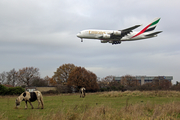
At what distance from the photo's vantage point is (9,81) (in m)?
85.8

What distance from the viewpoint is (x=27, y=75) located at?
269ft

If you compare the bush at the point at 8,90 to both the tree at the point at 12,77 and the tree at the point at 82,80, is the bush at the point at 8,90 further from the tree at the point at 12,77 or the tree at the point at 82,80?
the tree at the point at 12,77

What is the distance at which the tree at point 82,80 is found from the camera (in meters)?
64.3

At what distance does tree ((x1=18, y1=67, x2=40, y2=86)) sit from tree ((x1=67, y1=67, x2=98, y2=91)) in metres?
23.5

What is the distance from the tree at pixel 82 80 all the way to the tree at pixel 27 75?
23542mm

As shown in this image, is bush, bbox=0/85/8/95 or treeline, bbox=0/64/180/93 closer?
bush, bbox=0/85/8/95

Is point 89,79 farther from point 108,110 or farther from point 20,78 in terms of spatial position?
point 108,110

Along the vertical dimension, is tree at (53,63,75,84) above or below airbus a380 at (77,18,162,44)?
below

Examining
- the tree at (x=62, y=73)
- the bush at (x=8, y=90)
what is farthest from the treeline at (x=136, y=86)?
the bush at (x=8, y=90)

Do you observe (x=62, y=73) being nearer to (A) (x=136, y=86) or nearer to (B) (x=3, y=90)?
(A) (x=136, y=86)

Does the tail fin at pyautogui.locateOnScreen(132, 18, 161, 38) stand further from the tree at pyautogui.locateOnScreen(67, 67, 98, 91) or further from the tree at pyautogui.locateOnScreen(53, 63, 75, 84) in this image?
the tree at pyautogui.locateOnScreen(53, 63, 75, 84)

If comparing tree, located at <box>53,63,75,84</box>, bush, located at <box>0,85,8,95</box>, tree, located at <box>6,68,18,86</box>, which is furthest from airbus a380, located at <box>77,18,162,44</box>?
tree, located at <box>6,68,18,86</box>

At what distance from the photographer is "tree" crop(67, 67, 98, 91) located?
64.3m

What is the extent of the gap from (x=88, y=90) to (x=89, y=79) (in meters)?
3.67
